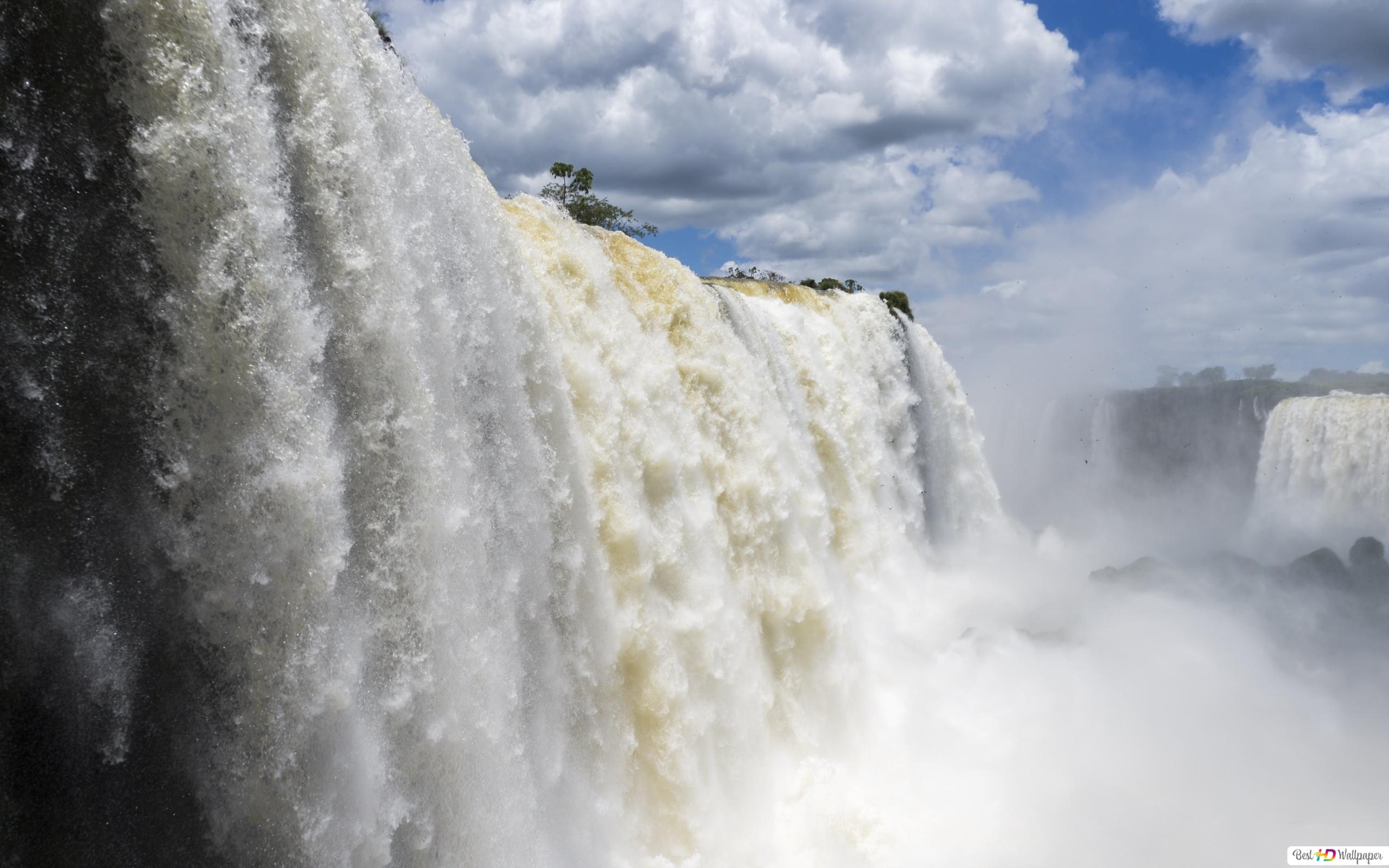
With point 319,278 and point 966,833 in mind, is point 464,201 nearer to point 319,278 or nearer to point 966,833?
point 319,278

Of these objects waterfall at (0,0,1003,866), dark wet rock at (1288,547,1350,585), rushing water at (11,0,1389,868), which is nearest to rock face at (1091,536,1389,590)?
dark wet rock at (1288,547,1350,585)

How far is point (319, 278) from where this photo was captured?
3340 mm

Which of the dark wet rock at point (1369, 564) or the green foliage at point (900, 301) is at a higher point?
the green foliage at point (900, 301)

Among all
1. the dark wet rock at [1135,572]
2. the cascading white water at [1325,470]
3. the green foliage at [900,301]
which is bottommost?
the dark wet rock at [1135,572]

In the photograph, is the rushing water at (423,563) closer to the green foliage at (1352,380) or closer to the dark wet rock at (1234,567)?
the dark wet rock at (1234,567)

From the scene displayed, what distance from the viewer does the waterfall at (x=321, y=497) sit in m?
2.51

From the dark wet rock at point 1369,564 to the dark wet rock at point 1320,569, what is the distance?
154 mm

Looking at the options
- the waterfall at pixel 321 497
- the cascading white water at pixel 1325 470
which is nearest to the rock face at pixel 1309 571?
the cascading white water at pixel 1325 470

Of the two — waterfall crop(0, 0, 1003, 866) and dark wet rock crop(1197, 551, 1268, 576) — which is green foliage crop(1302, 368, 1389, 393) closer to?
dark wet rock crop(1197, 551, 1268, 576)

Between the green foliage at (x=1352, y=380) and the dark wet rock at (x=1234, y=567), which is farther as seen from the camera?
the green foliage at (x=1352, y=380)

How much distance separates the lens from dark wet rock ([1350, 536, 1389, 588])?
40.0 ft

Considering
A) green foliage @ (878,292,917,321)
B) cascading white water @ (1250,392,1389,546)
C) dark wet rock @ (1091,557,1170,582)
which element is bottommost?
dark wet rock @ (1091,557,1170,582)

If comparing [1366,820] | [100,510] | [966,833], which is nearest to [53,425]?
[100,510]

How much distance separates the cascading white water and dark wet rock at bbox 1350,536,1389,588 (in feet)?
12.6
